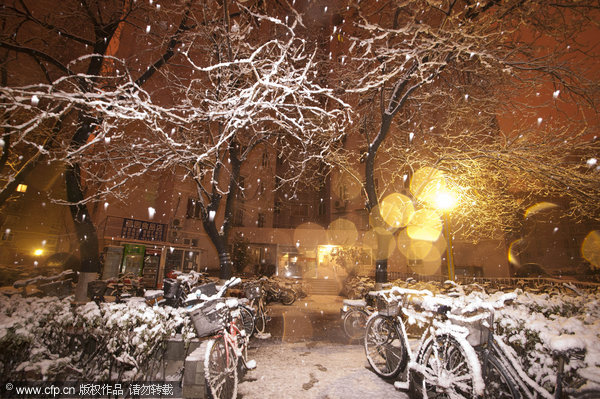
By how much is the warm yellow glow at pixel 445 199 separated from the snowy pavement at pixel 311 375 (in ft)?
17.4

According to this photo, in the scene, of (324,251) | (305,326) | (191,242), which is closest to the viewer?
(305,326)

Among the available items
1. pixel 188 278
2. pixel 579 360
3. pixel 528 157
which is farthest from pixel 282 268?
pixel 579 360

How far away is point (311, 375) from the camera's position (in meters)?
4.60

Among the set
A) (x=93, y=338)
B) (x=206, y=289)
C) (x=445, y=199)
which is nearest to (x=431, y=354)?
(x=206, y=289)

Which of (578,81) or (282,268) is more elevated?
(578,81)

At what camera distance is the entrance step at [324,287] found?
21.4 m

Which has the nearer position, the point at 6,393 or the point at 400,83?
the point at 6,393

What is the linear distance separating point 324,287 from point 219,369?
19.1m

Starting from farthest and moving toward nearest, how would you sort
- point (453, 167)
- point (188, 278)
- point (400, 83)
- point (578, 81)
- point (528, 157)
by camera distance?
point (453, 167) < point (400, 83) < point (528, 157) < point (188, 278) < point (578, 81)

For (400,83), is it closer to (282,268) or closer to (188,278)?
(188,278)

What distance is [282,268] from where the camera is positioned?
26.3 meters

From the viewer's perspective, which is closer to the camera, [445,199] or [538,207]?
[445,199]

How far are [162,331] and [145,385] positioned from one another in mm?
799

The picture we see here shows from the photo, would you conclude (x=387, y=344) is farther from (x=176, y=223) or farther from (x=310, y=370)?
(x=176, y=223)
